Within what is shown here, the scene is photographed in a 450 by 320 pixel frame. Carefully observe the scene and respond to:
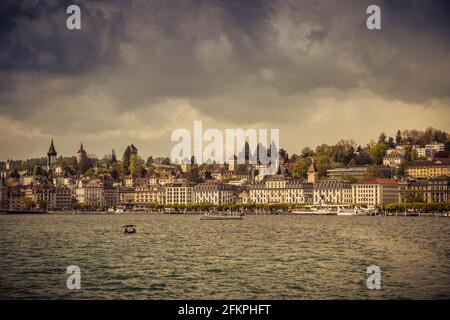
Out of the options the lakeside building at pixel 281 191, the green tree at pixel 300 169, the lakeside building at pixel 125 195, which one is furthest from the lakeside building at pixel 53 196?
the green tree at pixel 300 169

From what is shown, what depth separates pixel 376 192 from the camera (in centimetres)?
13238

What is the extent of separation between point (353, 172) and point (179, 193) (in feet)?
128

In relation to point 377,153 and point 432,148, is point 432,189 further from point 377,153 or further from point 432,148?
point 432,148

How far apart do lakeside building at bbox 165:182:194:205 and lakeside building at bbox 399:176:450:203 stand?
48743mm

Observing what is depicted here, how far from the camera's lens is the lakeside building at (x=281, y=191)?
144 meters

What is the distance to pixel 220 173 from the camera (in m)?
183

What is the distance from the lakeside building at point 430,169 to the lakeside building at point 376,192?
13098mm

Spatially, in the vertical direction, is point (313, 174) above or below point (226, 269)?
above

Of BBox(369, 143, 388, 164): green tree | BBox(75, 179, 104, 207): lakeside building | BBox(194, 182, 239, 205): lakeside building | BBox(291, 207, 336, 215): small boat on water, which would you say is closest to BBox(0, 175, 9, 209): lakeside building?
BBox(75, 179, 104, 207): lakeside building

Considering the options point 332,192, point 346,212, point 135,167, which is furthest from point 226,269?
point 135,167

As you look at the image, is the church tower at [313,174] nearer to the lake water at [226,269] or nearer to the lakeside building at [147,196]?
the lakeside building at [147,196]

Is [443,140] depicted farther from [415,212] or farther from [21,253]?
[21,253]
